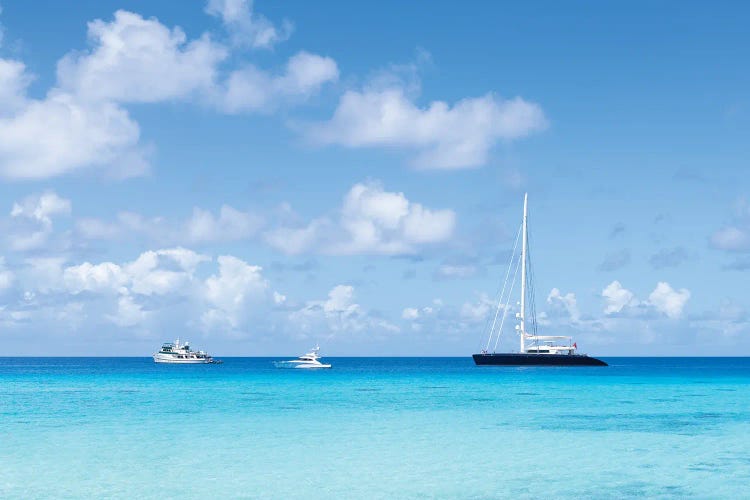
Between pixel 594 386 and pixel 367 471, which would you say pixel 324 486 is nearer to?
pixel 367 471

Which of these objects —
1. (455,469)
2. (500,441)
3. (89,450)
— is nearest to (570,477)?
(455,469)

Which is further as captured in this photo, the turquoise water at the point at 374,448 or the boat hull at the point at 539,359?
the boat hull at the point at 539,359

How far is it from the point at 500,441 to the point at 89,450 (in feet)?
76.0

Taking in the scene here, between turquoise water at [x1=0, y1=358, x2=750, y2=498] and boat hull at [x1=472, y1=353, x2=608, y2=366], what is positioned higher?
boat hull at [x1=472, y1=353, x2=608, y2=366]

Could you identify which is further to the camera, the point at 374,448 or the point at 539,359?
the point at 539,359

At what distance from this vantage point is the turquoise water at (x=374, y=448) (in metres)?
35.1

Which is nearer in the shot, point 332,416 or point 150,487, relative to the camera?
point 150,487

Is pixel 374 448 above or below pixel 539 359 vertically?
below

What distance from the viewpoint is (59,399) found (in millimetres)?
85250

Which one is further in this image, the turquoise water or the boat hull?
the boat hull

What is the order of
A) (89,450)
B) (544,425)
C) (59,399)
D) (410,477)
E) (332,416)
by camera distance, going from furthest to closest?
1. (59,399)
2. (332,416)
3. (544,425)
4. (89,450)
5. (410,477)

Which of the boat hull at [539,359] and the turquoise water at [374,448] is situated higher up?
the boat hull at [539,359]

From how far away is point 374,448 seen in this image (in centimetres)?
4616

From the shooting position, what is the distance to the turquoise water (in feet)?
115
